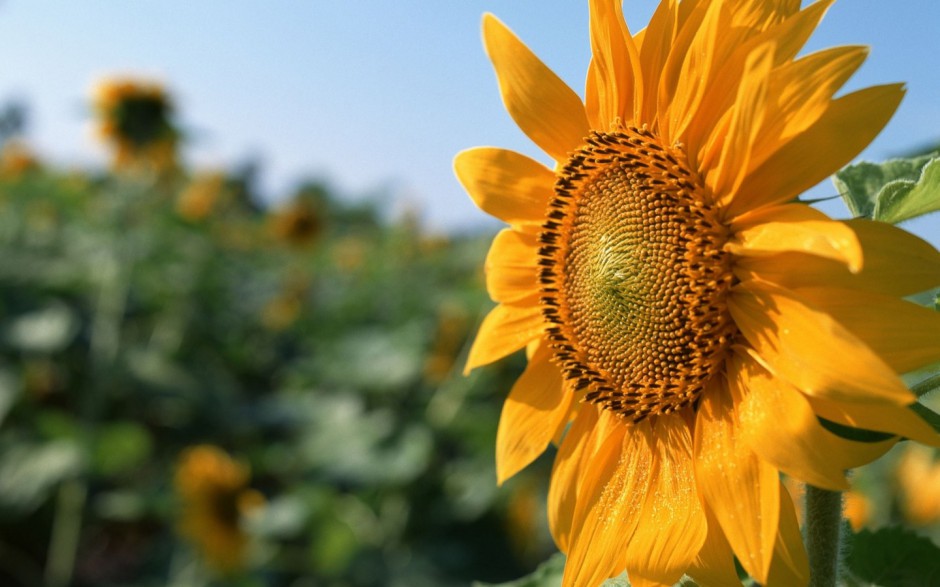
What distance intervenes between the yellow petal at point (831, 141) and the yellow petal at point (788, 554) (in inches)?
11.0

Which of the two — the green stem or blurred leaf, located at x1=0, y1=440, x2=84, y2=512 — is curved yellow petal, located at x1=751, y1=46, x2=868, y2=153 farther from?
the green stem

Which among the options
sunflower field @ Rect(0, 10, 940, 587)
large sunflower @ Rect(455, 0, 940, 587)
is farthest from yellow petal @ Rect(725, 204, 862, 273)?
sunflower field @ Rect(0, 10, 940, 587)

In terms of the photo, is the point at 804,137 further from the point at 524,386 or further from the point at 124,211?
the point at 124,211

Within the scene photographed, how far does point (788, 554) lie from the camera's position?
78cm

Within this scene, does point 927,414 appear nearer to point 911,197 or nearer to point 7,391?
point 911,197

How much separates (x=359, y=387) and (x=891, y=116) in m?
4.03

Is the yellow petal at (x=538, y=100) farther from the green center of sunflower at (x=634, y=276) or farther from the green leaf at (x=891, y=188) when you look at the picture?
the green leaf at (x=891, y=188)

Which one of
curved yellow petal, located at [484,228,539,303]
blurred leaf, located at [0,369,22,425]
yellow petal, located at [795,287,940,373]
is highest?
yellow petal, located at [795,287,940,373]

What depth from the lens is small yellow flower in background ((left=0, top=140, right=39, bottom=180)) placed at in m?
8.74

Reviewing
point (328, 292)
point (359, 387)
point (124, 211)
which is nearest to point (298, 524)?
point (359, 387)

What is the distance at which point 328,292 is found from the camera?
7938 millimetres

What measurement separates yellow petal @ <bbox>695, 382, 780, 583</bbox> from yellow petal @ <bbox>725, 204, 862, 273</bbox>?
0.52 ft

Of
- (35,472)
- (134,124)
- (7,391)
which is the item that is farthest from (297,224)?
(35,472)

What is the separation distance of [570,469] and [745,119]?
16.9 inches
